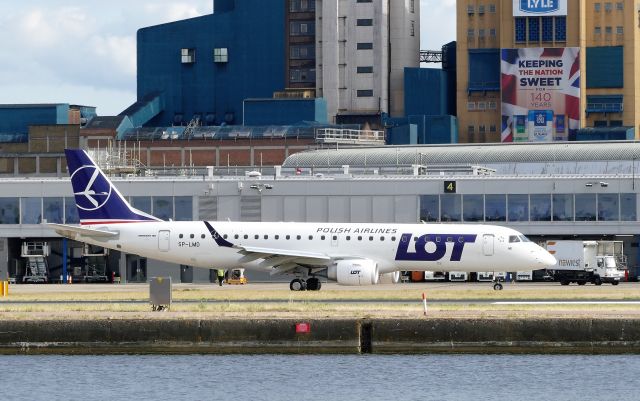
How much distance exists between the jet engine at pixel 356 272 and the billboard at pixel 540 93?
91.7 meters

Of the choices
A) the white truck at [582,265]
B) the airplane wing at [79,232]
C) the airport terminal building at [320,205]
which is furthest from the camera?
the airport terminal building at [320,205]

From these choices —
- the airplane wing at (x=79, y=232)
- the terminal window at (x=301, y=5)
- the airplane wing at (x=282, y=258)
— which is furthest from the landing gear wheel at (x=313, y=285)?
Answer: the terminal window at (x=301, y=5)

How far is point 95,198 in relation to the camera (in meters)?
83.1

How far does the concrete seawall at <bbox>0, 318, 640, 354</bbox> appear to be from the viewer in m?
51.4

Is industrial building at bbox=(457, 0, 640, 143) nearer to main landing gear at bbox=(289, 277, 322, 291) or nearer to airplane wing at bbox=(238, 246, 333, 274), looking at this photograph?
airplane wing at bbox=(238, 246, 333, 274)

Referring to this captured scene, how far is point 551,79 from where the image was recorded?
550 ft

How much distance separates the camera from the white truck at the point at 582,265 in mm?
92125

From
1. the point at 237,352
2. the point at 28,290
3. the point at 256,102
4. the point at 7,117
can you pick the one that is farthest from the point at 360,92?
the point at 237,352

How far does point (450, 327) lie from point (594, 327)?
491cm

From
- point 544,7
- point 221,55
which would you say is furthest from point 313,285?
point 221,55

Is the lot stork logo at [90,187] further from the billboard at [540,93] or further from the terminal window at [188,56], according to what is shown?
the terminal window at [188,56]

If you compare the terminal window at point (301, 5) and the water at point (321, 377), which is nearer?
the water at point (321, 377)

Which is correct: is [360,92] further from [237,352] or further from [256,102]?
[237,352]

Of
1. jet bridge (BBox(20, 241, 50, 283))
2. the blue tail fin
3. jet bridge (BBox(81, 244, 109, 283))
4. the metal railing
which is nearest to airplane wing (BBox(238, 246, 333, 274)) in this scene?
the blue tail fin
